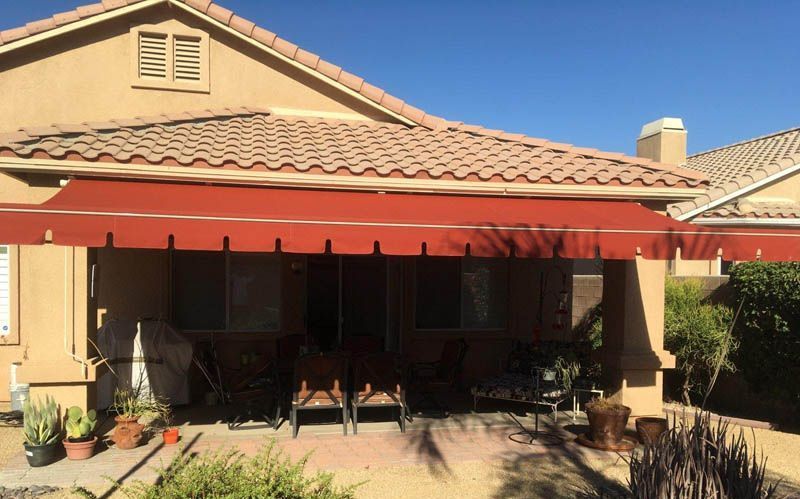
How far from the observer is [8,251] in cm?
1309

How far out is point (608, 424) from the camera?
32.7ft

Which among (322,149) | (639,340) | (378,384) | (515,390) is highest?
(322,149)

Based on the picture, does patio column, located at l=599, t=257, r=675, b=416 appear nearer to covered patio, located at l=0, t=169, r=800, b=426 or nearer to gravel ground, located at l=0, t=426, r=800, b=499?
covered patio, located at l=0, t=169, r=800, b=426

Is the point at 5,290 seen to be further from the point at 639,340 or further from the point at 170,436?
the point at 639,340

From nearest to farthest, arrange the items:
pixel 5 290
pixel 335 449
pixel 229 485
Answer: pixel 229 485
pixel 335 449
pixel 5 290

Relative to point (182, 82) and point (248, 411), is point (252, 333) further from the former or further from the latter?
point (182, 82)

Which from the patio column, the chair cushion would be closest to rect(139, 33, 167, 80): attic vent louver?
the chair cushion

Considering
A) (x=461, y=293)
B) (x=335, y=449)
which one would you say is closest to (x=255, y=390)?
(x=335, y=449)

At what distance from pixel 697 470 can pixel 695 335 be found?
831cm

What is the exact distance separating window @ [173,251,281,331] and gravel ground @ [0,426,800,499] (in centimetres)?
488

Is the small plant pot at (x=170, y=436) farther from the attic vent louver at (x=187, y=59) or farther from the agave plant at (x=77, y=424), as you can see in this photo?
the attic vent louver at (x=187, y=59)

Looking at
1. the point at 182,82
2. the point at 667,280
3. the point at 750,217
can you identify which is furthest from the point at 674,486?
the point at 750,217

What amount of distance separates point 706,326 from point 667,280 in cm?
188

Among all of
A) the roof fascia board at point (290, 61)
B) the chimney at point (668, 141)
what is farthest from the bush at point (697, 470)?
the chimney at point (668, 141)
